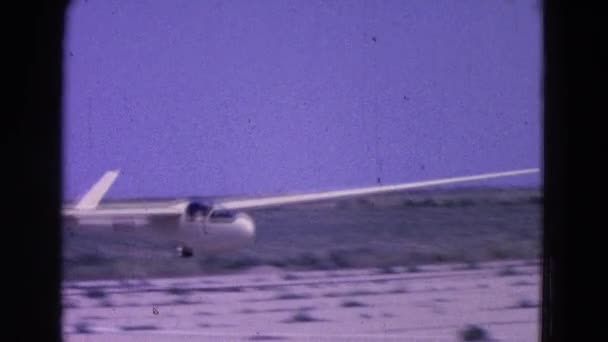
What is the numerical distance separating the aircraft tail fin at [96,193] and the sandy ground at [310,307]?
3160mm

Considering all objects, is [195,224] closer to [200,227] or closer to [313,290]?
[200,227]

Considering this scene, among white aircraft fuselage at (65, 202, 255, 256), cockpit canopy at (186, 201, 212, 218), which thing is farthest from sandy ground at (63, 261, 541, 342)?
cockpit canopy at (186, 201, 212, 218)

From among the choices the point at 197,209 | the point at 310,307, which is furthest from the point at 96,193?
the point at 310,307

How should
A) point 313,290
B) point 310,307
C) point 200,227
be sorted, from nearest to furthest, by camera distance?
point 310,307 → point 313,290 → point 200,227

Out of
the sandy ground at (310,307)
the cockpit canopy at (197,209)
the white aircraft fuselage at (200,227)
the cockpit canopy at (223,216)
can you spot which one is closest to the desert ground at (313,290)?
the sandy ground at (310,307)

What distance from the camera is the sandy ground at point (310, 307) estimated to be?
11.9 metres

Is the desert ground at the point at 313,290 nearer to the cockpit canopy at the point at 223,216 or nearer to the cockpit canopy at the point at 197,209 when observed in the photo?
the cockpit canopy at the point at 223,216

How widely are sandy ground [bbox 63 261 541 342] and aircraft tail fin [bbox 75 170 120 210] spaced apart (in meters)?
3.16

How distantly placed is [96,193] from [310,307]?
1250 centimetres

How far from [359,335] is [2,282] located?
8.63 m

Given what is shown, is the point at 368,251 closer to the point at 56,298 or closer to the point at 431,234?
the point at 431,234

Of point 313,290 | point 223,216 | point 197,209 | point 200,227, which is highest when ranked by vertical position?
point 197,209

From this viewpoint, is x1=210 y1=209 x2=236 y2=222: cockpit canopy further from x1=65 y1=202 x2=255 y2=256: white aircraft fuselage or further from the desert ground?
the desert ground

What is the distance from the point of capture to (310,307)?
1496 cm
